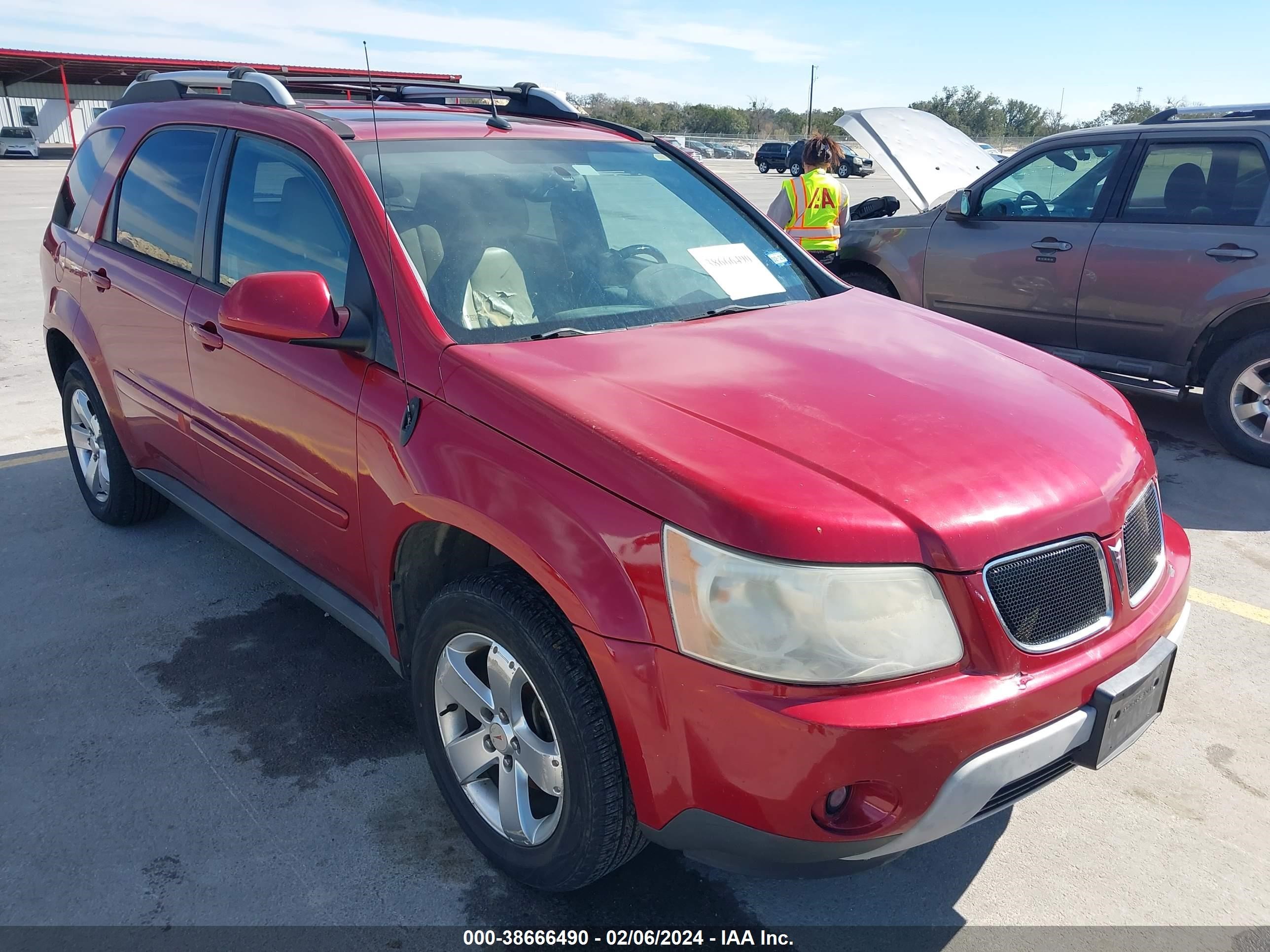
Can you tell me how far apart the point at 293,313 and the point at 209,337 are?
88 centimetres

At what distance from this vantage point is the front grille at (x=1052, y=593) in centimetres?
198

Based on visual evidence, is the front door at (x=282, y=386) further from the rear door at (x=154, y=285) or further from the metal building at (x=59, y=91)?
the metal building at (x=59, y=91)

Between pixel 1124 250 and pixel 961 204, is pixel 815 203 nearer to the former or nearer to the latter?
pixel 961 204

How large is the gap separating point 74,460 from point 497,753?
10.9ft

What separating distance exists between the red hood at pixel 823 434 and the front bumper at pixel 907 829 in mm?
385

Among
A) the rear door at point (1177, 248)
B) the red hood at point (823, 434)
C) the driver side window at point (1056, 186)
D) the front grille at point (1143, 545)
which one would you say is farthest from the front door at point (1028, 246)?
the front grille at point (1143, 545)

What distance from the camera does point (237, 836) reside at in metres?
2.60

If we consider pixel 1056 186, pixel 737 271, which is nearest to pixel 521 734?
pixel 737 271

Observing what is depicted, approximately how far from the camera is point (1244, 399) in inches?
222

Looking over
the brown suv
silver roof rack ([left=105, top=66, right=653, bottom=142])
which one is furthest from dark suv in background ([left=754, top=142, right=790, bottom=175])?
silver roof rack ([left=105, top=66, right=653, bottom=142])

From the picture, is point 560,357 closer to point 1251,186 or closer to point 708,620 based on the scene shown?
point 708,620

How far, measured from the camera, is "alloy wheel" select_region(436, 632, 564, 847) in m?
2.27

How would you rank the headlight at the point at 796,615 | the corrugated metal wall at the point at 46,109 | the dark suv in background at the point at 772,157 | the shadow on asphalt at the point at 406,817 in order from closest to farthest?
the headlight at the point at 796,615 < the shadow on asphalt at the point at 406,817 < the dark suv in background at the point at 772,157 < the corrugated metal wall at the point at 46,109

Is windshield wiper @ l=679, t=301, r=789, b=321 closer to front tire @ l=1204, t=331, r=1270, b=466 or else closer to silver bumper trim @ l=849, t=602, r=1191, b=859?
silver bumper trim @ l=849, t=602, r=1191, b=859
